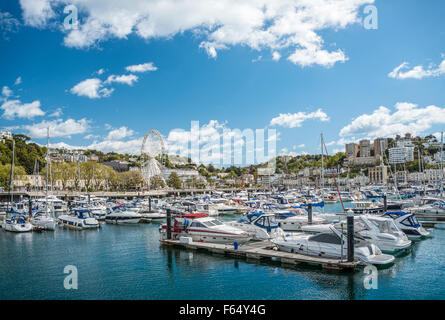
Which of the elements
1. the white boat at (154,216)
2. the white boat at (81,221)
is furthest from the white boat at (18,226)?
the white boat at (154,216)

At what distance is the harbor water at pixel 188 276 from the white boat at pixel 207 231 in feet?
6.23

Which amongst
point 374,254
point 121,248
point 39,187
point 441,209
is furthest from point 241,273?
point 39,187

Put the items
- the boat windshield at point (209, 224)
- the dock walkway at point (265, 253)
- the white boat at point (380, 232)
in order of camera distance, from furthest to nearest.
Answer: the boat windshield at point (209, 224)
the white boat at point (380, 232)
the dock walkway at point (265, 253)

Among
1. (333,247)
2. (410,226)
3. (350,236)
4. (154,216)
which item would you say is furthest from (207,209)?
(350,236)

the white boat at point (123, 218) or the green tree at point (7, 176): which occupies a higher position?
the green tree at point (7, 176)

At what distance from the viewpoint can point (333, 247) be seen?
2111cm

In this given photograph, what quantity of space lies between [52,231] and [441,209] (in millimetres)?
44923

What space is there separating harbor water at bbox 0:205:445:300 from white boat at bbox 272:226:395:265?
0.87 metres

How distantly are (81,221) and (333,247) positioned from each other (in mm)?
28853

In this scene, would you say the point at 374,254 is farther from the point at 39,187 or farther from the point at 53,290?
the point at 39,187

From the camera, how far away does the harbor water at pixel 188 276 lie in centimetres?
1724

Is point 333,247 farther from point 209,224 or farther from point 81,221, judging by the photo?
point 81,221

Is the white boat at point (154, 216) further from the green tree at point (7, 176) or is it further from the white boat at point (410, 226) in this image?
the green tree at point (7, 176)

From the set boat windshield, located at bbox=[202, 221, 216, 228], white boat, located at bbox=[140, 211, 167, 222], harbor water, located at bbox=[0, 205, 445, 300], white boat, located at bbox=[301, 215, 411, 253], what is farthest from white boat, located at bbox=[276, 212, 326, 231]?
white boat, located at bbox=[140, 211, 167, 222]
